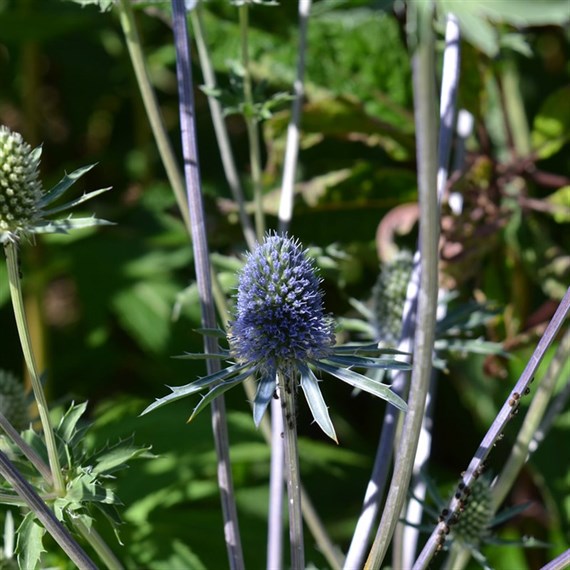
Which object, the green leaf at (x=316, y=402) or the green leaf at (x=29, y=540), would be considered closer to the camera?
the green leaf at (x=316, y=402)

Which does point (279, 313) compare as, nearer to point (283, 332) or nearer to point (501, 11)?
point (283, 332)

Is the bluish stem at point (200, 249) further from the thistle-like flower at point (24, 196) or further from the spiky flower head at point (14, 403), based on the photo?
the spiky flower head at point (14, 403)

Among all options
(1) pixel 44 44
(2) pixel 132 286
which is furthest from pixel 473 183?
(1) pixel 44 44

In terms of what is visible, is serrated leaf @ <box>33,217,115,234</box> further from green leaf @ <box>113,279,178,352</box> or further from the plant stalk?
green leaf @ <box>113,279,178,352</box>

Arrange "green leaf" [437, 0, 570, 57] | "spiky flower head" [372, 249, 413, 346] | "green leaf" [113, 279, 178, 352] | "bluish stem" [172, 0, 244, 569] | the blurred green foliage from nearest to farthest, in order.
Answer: "green leaf" [437, 0, 570, 57] → "bluish stem" [172, 0, 244, 569] → "spiky flower head" [372, 249, 413, 346] → the blurred green foliage → "green leaf" [113, 279, 178, 352]

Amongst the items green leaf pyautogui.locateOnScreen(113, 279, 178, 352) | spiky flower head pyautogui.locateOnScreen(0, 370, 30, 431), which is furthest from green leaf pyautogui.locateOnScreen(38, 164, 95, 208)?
green leaf pyautogui.locateOnScreen(113, 279, 178, 352)

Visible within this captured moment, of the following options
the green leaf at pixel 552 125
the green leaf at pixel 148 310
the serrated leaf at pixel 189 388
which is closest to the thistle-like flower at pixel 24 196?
the serrated leaf at pixel 189 388
